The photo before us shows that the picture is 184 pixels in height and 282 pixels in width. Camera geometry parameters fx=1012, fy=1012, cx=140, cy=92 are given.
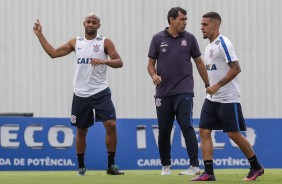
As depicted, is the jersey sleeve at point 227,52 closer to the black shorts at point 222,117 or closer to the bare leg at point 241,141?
the black shorts at point 222,117

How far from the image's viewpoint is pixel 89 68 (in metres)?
12.5

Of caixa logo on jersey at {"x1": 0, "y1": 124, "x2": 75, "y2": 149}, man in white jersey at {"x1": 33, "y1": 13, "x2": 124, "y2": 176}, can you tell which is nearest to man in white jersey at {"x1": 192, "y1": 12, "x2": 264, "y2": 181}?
man in white jersey at {"x1": 33, "y1": 13, "x2": 124, "y2": 176}

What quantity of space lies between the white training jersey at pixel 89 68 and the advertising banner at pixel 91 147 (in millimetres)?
5212

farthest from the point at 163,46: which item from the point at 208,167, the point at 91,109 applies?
the point at 208,167

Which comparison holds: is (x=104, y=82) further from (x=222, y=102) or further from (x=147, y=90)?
(x=147, y=90)

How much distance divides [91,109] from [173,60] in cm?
120

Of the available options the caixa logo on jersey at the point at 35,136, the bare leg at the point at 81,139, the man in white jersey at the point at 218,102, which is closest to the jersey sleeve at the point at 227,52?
the man in white jersey at the point at 218,102

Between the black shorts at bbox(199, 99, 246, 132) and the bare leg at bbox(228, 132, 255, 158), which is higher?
the black shorts at bbox(199, 99, 246, 132)

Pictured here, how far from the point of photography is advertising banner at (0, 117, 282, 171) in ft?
58.0

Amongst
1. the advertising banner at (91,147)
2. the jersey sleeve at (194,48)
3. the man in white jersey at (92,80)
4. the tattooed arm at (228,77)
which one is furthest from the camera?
the advertising banner at (91,147)

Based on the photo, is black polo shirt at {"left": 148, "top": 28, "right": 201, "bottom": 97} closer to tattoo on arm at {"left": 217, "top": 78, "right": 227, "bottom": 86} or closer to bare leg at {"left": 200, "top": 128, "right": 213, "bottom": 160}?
bare leg at {"left": 200, "top": 128, "right": 213, "bottom": 160}

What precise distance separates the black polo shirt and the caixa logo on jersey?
17.8 ft

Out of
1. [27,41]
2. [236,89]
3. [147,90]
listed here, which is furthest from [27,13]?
[236,89]

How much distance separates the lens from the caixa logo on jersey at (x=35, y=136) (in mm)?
17781
